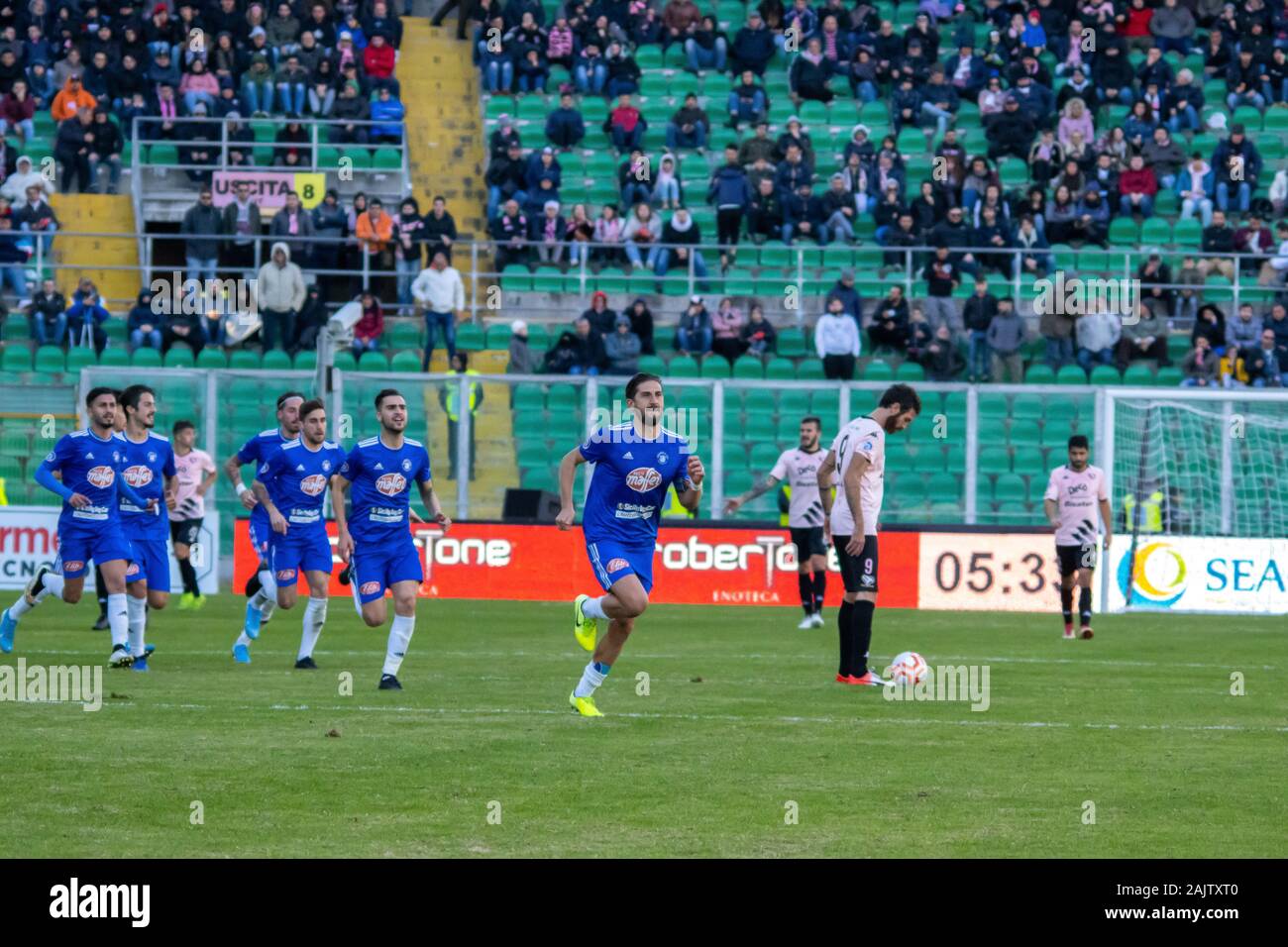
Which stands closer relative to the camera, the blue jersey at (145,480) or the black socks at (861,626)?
the black socks at (861,626)

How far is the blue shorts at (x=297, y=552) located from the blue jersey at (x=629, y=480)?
465cm

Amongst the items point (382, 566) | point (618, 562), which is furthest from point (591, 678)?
point (382, 566)

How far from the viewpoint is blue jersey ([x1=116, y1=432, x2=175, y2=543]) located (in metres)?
17.5

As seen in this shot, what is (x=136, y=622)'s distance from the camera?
17.1 meters

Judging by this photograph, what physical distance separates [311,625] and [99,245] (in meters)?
19.8

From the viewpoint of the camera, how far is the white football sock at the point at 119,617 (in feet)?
55.3

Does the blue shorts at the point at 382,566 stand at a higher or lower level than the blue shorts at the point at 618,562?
lower

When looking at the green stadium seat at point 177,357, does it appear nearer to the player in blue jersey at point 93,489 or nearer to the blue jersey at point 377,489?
the player in blue jersey at point 93,489

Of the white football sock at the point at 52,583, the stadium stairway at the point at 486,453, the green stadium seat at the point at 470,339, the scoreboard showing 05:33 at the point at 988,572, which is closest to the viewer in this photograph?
the white football sock at the point at 52,583

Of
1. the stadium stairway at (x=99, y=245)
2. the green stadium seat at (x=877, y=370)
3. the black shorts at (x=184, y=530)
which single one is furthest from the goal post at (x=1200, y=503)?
the stadium stairway at (x=99, y=245)

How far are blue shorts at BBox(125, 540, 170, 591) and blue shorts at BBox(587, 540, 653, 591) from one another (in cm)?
503

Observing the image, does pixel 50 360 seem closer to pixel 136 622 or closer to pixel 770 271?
pixel 770 271

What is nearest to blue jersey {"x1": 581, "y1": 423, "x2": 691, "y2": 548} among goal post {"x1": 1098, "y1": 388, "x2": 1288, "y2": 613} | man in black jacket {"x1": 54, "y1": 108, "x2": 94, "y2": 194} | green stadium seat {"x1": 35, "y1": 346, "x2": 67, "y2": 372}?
goal post {"x1": 1098, "y1": 388, "x2": 1288, "y2": 613}
